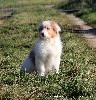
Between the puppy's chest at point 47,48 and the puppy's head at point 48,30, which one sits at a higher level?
the puppy's head at point 48,30

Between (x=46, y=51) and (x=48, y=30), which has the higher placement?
(x=48, y=30)

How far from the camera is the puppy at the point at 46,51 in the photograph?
10297mm

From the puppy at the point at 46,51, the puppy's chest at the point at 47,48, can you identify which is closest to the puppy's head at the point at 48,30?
the puppy at the point at 46,51

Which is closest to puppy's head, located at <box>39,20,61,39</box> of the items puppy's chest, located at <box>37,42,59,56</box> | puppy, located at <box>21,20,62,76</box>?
puppy, located at <box>21,20,62,76</box>

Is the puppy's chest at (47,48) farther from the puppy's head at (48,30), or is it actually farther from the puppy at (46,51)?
the puppy's head at (48,30)

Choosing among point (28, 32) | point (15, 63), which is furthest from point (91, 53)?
point (28, 32)

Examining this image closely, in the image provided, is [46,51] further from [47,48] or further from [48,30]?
[48,30]

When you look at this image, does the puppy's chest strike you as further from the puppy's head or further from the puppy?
the puppy's head

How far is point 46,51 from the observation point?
1034 centimetres

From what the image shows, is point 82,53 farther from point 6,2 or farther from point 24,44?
point 6,2

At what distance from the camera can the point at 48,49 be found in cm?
1038

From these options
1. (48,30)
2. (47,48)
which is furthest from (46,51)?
(48,30)

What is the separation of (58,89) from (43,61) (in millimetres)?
1365

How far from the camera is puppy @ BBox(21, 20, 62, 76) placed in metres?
10.3
